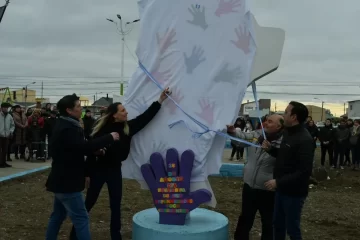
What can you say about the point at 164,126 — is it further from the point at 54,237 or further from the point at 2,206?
the point at 2,206

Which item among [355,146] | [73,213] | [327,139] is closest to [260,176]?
[73,213]

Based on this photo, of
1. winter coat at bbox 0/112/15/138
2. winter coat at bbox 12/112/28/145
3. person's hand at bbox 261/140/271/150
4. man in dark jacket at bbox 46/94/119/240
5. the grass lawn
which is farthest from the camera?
winter coat at bbox 12/112/28/145

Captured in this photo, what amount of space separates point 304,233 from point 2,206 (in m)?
4.62

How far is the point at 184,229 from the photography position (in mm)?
4145

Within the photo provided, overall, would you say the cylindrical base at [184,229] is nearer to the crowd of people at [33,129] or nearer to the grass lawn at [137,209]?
the grass lawn at [137,209]

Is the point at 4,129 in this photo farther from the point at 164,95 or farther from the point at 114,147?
the point at 164,95

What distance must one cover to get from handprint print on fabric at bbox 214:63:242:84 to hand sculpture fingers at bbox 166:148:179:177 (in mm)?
864

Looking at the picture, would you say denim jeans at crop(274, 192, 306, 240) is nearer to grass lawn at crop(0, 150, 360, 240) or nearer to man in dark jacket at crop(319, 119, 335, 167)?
grass lawn at crop(0, 150, 360, 240)

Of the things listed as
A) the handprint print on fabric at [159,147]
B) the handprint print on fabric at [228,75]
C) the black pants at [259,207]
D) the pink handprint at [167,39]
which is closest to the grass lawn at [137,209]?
the black pants at [259,207]

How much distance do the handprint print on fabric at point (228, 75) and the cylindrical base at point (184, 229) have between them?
4.94ft

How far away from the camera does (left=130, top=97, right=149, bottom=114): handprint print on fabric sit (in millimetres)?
4387

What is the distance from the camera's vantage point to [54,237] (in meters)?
4.14

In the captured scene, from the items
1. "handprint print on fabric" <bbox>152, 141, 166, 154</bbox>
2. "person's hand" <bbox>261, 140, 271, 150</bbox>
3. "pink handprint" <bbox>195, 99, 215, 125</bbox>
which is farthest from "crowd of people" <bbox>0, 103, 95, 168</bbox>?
"person's hand" <bbox>261, 140, 271, 150</bbox>

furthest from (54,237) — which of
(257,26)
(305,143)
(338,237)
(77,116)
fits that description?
(338,237)
